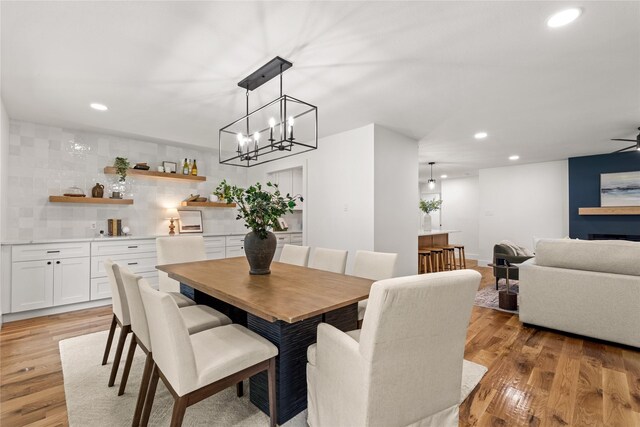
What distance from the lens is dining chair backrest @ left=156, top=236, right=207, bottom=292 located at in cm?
312

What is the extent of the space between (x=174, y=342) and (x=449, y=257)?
20.4ft

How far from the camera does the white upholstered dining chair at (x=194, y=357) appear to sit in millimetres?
1279

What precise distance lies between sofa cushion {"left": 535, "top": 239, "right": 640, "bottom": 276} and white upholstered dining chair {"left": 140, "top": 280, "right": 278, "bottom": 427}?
9.98 feet

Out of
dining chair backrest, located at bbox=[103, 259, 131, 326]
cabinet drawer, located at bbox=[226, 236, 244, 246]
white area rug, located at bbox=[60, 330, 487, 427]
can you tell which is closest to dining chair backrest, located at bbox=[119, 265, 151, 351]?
dining chair backrest, located at bbox=[103, 259, 131, 326]

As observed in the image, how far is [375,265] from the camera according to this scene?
2580mm

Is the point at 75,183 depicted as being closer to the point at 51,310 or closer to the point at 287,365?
the point at 51,310

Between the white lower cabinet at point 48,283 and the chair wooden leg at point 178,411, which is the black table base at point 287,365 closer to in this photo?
the chair wooden leg at point 178,411

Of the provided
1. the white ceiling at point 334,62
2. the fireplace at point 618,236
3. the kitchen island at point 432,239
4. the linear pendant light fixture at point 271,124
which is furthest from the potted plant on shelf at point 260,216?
the fireplace at point 618,236

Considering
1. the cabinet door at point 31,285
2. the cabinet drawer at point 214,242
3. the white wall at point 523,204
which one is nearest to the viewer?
the cabinet door at point 31,285

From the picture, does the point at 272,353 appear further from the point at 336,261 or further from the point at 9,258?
the point at 9,258

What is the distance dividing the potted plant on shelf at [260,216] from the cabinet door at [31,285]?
296 cm

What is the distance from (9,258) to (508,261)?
6.52 m

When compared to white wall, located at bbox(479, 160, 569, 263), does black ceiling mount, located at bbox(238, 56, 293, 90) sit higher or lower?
higher

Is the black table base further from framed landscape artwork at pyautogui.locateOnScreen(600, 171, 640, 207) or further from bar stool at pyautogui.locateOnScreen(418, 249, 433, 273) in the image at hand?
framed landscape artwork at pyautogui.locateOnScreen(600, 171, 640, 207)
